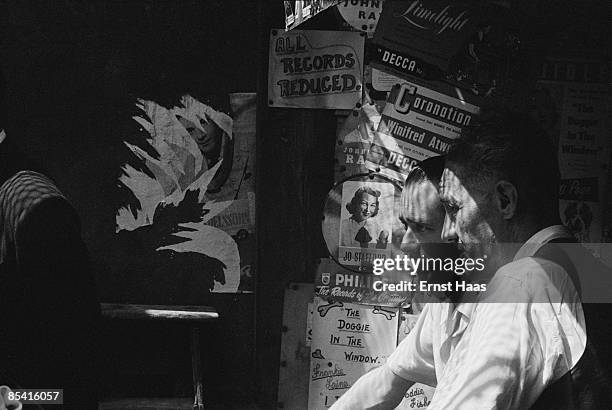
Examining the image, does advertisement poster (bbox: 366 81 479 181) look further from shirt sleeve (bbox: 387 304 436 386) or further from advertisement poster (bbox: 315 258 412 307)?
shirt sleeve (bbox: 387 304 436 386)

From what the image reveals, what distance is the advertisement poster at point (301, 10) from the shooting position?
3217 mm

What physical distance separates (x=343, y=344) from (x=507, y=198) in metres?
1.04

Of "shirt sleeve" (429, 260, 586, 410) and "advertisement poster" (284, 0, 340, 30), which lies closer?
"shirt sleeve" (429, 260, 586, 410)

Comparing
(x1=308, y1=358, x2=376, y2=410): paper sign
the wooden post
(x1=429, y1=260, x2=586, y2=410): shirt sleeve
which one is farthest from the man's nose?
the wooden post

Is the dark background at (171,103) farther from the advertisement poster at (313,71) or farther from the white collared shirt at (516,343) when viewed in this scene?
the white collared shirt at (516,343)

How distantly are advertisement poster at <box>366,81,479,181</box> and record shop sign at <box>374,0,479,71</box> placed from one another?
0.49ft

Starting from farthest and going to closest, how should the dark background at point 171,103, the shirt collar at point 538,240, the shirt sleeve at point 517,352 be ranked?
the dark background at point 171,103 < the shirt collar at point 538,240 < the shirt sleeve at point 517,352

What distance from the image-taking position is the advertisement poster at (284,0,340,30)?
3.22m

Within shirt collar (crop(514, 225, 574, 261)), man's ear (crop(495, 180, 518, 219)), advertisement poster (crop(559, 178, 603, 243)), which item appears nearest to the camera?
shirt collar (crop(514, 225, 574, 261))

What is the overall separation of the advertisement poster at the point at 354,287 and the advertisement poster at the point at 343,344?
0.03m

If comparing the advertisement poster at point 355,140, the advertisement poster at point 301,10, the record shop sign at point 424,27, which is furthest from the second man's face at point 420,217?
the advertisement poster at point 301,10

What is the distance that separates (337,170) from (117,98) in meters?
0.95

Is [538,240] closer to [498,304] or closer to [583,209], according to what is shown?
[498,304]

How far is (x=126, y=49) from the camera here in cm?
344
